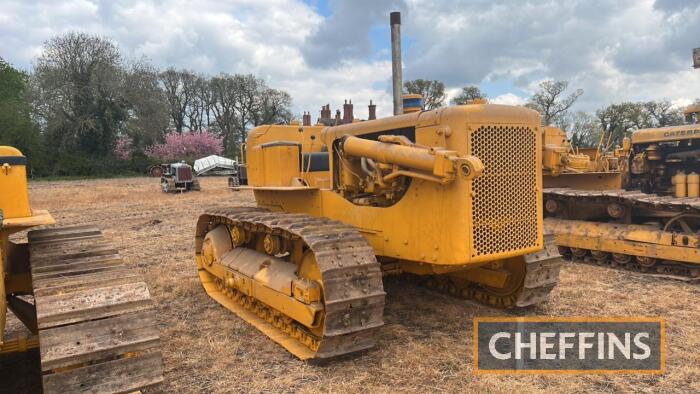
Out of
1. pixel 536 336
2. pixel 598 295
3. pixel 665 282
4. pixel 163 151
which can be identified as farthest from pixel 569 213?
pixel 163 151

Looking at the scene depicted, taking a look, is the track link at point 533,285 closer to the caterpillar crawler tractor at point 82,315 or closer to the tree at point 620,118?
the caterpillar crawler tractor at point 82,315

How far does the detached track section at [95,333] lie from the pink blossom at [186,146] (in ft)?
167

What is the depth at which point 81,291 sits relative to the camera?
3500mm

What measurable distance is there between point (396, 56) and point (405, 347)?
3293mm

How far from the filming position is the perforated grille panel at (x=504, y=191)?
4.61 metres

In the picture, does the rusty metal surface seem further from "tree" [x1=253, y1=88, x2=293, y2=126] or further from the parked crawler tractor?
"tree" [x1=253, y1=88, x2=293, y2=126]

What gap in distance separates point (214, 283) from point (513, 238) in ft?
14.4

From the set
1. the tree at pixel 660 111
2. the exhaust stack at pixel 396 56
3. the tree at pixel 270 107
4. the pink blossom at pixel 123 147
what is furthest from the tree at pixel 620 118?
the exhaust stack at pixel 396 56

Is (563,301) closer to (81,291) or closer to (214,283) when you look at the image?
Answer: (214,283)

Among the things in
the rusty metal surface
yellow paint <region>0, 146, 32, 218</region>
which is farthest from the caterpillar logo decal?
yellow paint <region>0, 146, 32, 218</region>

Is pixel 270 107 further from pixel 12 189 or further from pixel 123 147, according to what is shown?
pixel 12 189

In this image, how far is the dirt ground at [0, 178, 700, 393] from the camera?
4367 mm

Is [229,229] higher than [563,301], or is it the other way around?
[229,229]

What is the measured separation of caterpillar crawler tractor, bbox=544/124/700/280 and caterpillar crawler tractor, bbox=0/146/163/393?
7.81 metres
